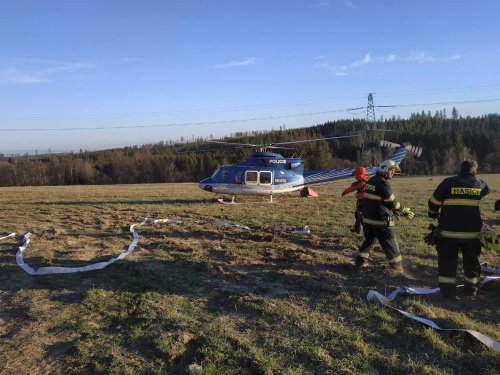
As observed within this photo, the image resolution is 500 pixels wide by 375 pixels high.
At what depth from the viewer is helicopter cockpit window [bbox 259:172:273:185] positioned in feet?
64.0

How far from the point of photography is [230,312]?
5.68 m

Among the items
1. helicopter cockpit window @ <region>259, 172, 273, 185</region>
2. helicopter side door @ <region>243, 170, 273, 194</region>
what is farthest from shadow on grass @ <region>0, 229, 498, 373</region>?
helicopter cockpit window @ <region>259, 172, 273, 185</region>

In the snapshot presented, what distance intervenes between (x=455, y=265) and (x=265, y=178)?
Answer: 13553 millimetres

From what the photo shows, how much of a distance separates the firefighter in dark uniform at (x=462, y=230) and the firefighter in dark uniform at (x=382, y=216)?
1075mm

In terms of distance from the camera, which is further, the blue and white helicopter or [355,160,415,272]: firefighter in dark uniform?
the blue and white helicopter

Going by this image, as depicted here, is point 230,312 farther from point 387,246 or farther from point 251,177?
point 251,177

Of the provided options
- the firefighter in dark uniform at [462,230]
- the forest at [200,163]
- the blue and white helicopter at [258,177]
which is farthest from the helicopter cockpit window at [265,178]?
the forest at [200,163]

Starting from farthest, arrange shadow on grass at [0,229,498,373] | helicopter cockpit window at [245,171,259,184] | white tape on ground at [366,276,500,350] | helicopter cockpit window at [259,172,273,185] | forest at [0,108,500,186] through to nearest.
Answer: forest at [0,108,500,186], helicopter cockpit window at [259,172,273,185], helicopter cockpit window at [245,171,259,184], shadow on grass at [0,229,498,373], white tape on ground at [366,276,500,350]

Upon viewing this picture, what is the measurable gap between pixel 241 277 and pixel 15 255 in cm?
515

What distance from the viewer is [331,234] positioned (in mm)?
11164

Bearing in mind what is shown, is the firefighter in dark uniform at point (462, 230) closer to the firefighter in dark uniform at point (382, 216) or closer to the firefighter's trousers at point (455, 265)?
the firefighter's trousers at point (455, 265)

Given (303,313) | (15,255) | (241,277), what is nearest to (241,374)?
(303,313)

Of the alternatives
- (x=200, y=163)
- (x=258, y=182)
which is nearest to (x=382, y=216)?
(x=258, y=182)

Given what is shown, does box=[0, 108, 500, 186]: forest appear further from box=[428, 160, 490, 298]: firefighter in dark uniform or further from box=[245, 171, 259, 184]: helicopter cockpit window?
box=[428, 160, 490, 298]: firefighter in dark uniform
